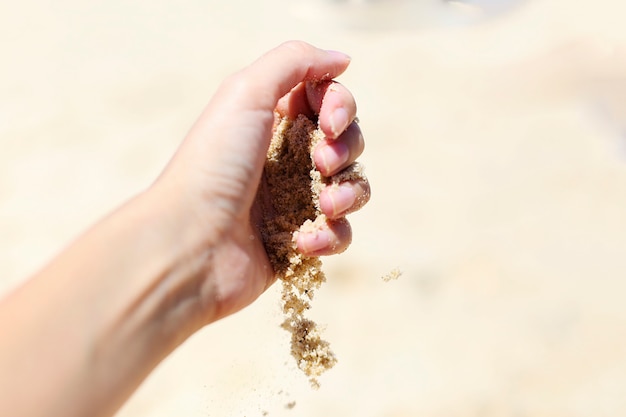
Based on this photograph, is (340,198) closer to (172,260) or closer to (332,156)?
(332,156)

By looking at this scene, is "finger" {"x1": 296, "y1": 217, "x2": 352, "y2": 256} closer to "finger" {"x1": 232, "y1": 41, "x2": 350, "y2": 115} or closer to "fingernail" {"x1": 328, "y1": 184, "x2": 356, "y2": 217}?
"fingernail" {"x1": 328, "y1": 184, "x2": 356, "y2": 217}

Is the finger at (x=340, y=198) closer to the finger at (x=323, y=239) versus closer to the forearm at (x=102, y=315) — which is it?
the finger at (x=323, y=239)

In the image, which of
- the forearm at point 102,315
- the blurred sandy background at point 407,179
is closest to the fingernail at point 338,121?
the forearm at point 102,315

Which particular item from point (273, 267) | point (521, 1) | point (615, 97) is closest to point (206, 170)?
point (273, 267)

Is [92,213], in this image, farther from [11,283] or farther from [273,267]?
[273,267]

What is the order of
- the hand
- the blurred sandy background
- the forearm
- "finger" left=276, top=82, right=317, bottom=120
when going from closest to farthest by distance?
1. the forearm
2. the hand
3. "finger" left=276, top=82, right=317, bottom=120
4. the blurred sandy background

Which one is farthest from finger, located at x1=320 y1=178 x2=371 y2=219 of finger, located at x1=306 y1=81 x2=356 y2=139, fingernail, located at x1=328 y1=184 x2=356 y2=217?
finger, located at x1=306 y1=81 x2=356 y2=139

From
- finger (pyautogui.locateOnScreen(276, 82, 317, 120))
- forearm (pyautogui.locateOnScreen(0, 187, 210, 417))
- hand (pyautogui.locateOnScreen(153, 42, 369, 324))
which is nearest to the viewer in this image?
forearm (pyautogui.locateOnScreen(0, 187, 210, 417))
